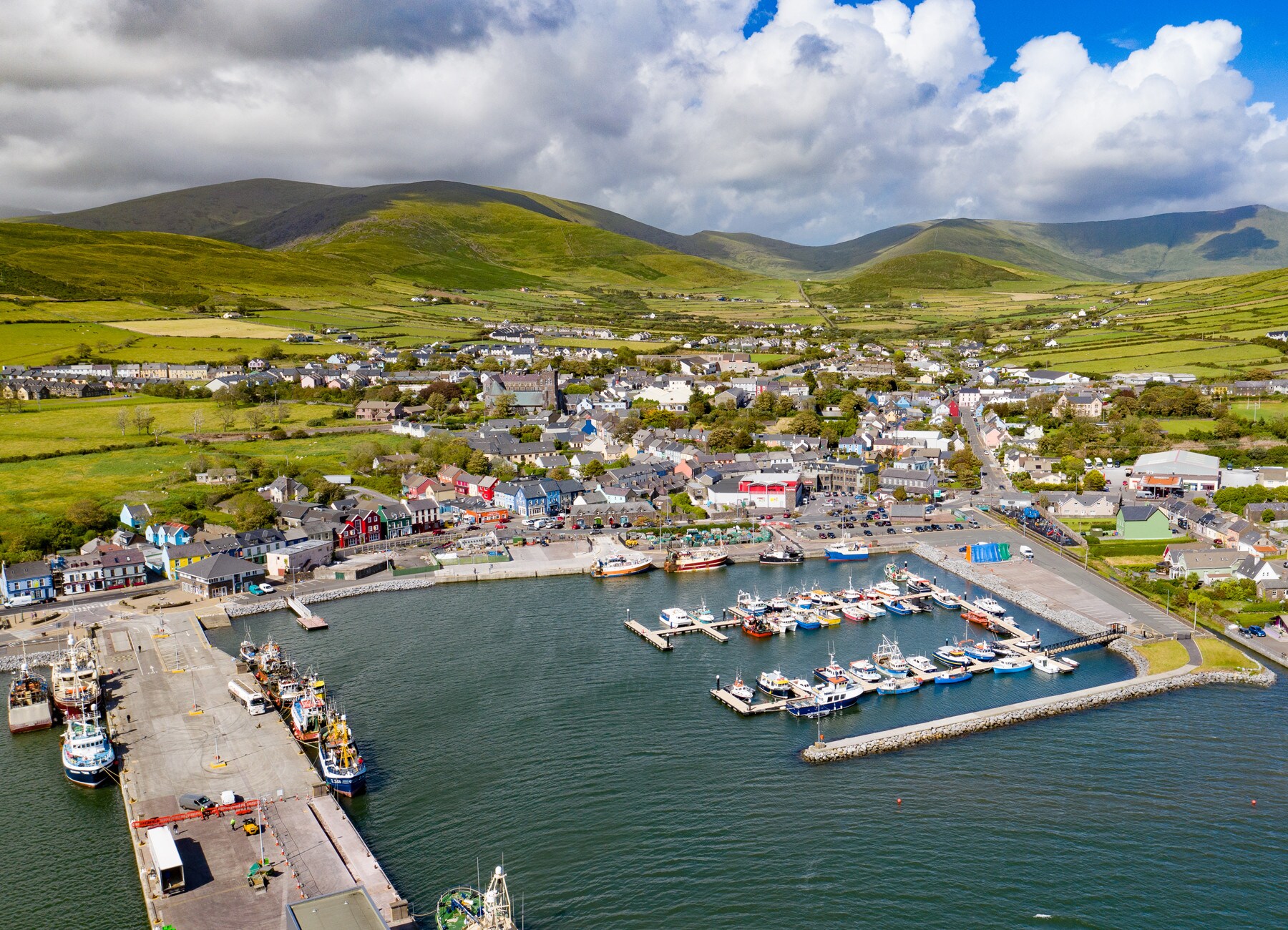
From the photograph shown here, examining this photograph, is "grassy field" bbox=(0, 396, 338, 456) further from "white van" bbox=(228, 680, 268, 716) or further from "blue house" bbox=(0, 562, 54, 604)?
"white van" bbox=(228, 680, 268, 716)

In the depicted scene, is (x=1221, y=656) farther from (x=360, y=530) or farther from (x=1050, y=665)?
(x=360, y=530)

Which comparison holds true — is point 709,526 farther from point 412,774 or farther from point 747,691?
point 412,774

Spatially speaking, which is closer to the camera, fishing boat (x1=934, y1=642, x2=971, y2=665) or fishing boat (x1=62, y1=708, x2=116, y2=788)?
fishing boat (x1=62, y1=708, x2=116, y2=788)

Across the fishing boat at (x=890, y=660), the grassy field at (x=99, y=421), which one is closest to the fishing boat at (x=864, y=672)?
the fishing boat at (x=890, y=660)

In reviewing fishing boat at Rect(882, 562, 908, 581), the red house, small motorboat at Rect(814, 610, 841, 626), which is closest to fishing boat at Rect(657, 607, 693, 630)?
small motorboat at Rect(814, 610, 841, 626)

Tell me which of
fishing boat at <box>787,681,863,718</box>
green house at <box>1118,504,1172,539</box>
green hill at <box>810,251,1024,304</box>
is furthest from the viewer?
green hill at <box>810,251,1024,304</box>

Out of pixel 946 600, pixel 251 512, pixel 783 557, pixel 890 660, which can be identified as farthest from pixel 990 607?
pixel 251 512
